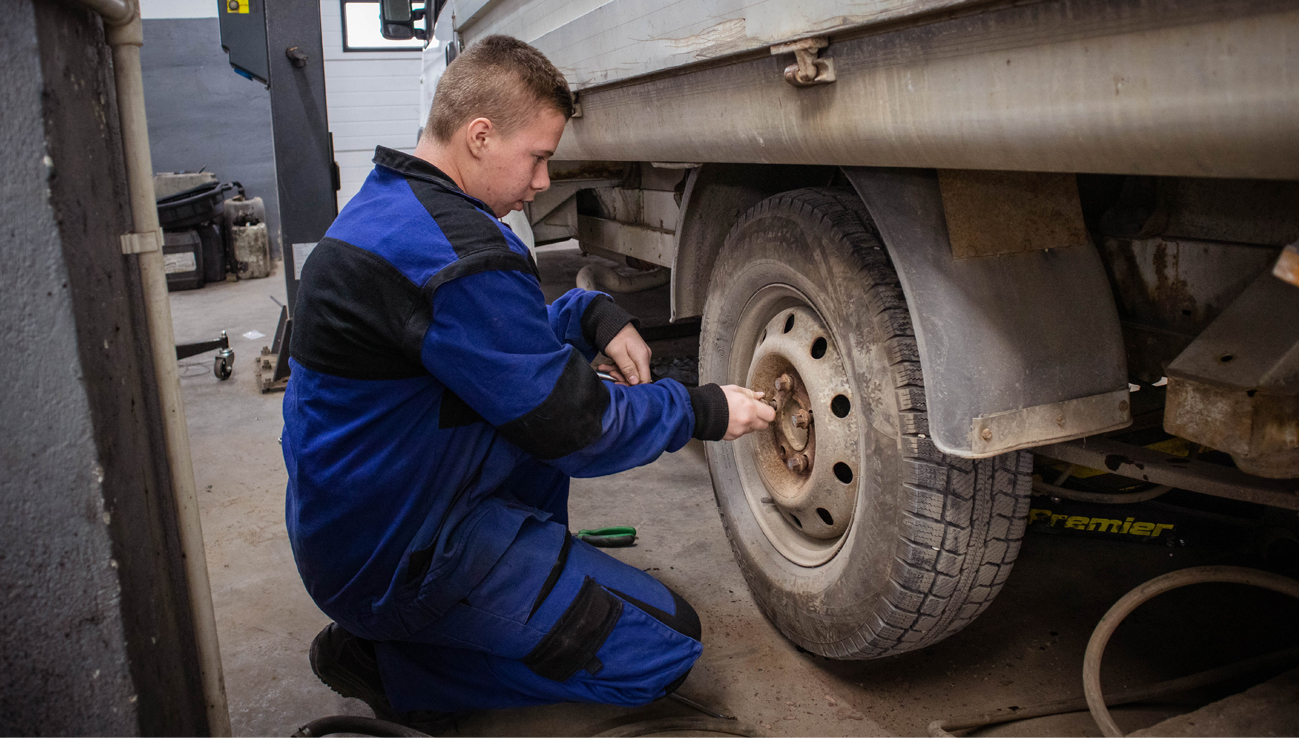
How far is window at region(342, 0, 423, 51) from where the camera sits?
410 inches

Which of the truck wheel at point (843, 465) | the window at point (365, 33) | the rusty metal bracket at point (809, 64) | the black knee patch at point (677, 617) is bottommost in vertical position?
the black knee patch at point (677, 617)

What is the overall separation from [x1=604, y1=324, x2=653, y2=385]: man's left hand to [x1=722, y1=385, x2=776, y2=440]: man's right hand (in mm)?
400

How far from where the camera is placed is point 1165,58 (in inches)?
33.0

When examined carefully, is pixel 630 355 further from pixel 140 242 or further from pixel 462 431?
pixel 140 242

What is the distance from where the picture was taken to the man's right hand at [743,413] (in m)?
1.63

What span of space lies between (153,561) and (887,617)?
1244 mm

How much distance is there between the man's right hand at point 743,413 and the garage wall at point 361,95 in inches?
388

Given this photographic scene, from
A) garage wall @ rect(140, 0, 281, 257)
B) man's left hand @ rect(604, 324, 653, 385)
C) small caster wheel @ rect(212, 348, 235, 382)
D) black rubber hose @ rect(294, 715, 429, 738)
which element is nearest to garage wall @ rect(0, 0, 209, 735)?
black rubber hose @ rect(294, 715, 429, 738)

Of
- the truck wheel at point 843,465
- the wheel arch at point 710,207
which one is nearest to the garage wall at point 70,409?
the truck wheel at point 843,465

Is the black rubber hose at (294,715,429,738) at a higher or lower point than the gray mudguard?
lower

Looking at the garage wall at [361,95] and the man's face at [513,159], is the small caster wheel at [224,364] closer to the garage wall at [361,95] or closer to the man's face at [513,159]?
the man's face at [513,159]

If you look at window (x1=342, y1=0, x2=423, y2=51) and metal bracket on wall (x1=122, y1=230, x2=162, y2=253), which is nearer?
metal bracket on wall (x1=122, y1=230, x2=162, y2=253)

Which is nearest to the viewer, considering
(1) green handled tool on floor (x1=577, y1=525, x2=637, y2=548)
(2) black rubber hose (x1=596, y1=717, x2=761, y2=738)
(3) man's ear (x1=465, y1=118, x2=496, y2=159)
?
(3) man's ear (x1=465, y1=118, x2=496, y2=159)

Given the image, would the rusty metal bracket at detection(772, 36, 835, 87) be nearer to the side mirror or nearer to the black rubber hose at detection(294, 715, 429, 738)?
the black rubber hose at detection(294, 715, 429, 738)
